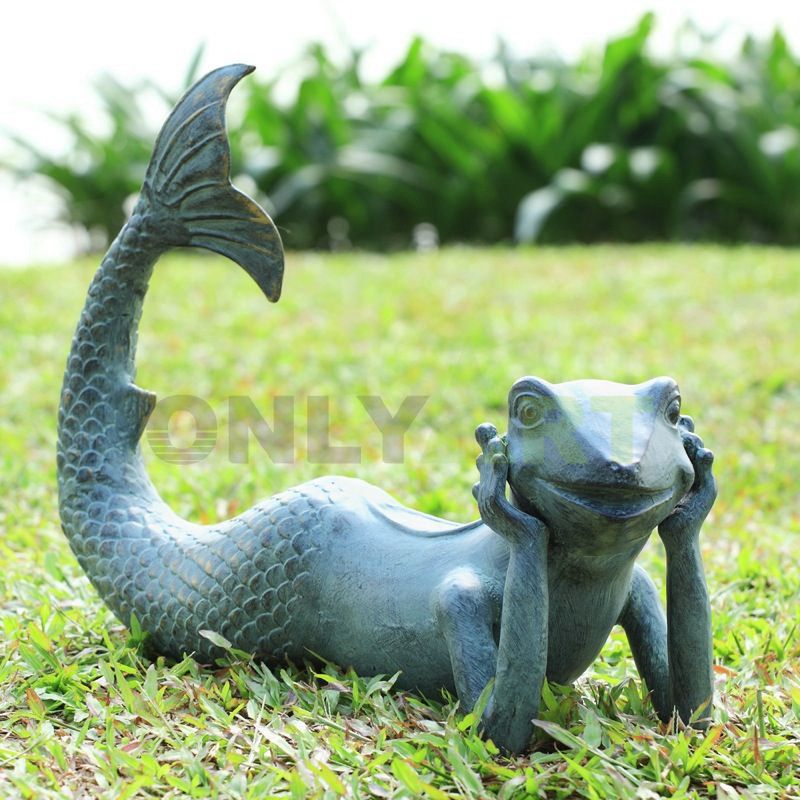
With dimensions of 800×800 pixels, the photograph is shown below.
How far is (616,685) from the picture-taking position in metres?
2.19

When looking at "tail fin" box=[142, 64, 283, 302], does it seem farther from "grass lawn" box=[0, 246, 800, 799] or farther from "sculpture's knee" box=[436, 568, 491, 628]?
"grass lawn" box=[0, 246, 800, 799]

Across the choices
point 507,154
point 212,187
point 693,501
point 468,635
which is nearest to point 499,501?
point 468,635

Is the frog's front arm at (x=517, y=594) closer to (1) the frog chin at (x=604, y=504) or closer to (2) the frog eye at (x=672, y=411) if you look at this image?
(1) the frog chin at (x=604, y=504)

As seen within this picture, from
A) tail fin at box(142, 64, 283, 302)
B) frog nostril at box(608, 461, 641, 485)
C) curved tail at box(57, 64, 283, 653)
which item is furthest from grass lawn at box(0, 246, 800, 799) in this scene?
tail fin at box(142, 64, 283, 302)

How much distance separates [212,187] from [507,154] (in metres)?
7.07

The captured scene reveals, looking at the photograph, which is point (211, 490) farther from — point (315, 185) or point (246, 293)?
point (315, 185)

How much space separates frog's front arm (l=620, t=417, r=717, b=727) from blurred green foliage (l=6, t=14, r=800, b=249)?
690cm

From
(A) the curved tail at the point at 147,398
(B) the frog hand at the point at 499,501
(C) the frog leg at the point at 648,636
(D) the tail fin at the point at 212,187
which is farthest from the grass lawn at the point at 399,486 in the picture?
(D) the tail fin at the point at 212,187

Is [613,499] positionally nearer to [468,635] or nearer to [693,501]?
→ [693,501]

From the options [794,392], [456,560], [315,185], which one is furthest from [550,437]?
[315,185]

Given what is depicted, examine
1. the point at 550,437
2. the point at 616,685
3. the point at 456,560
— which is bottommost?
the point at 616,685

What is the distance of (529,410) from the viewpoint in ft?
5.98

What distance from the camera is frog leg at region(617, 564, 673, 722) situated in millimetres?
2090

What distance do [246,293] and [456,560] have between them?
4.86 meters
